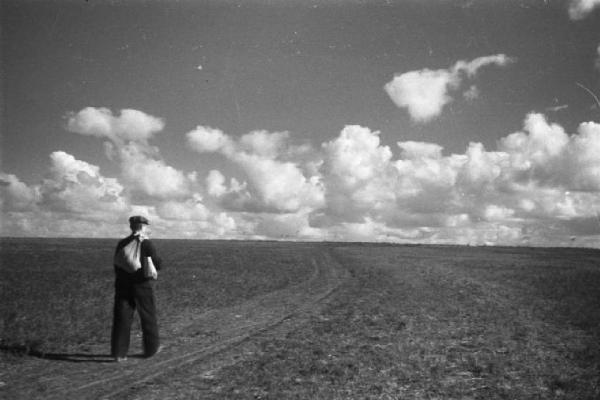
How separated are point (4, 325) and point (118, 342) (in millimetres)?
5688

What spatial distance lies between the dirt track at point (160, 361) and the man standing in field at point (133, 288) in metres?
0.40

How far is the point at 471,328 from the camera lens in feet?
37.0

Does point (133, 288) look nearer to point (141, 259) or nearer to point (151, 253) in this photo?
point (141, 259)

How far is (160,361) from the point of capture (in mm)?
7766

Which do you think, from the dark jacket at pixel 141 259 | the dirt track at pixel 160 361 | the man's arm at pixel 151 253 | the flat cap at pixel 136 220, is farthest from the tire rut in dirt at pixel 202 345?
the flat cap at pixel 136 220

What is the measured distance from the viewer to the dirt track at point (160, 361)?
6.25 m

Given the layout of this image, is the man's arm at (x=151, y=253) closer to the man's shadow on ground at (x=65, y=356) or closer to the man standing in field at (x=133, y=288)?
the man standing in field at (x=133, y=288)

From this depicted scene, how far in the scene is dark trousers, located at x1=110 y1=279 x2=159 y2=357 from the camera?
7.80 m

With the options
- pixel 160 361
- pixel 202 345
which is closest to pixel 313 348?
pixel 202 345

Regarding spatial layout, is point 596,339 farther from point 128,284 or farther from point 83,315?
point 83,315

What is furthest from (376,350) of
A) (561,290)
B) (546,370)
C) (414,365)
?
(561,290)

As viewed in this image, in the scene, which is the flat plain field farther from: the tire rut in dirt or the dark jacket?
the dark jacket

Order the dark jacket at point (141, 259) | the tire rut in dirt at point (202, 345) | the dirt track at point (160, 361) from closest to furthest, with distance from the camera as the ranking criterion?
the dirt track at point (160, 361)
the tire rut in dirt at point (202, 345)
the dark jacket at point (141, 259)

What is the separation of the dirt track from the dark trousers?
0.95 ft
